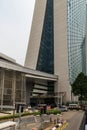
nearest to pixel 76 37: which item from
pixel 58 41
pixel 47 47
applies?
pixel 58 41

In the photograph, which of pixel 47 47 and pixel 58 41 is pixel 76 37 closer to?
pixel 58 41

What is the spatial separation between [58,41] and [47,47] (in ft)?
22.9

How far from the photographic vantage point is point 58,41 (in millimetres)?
127688

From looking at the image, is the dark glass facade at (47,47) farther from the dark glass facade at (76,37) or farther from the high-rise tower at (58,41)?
the dark glass facade at (76,37)

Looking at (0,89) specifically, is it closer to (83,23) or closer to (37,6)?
(37,6)

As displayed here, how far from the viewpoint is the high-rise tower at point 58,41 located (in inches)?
4840

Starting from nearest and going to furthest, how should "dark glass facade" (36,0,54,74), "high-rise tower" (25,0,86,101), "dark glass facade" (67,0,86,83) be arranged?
"high-rise tower" (25,0,86,101), "dark glass facade" (67,0,86,83), "dark glass facade" (36,0,54,74)

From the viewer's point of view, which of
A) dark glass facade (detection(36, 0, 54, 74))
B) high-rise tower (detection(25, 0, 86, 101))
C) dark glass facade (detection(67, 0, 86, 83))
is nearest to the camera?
high-rise tower (detection(25, 0, 86, 101))

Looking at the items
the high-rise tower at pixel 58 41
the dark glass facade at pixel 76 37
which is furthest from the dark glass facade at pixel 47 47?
the dark glass facade at pixel 76 37

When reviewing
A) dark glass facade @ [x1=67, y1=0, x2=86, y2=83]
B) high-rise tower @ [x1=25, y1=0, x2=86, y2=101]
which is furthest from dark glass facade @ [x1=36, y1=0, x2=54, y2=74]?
dark glass facade @ [x1=67, y1=0, x2=86, y2=83]

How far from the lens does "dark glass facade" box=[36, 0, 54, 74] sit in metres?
130

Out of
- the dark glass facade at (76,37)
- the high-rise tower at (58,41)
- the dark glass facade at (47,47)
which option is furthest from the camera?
the dark glass facade at (47,47)

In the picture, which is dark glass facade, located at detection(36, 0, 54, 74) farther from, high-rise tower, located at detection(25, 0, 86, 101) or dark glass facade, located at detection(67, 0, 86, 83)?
dark glass facade, located at detection(67, 0, 86, 83)

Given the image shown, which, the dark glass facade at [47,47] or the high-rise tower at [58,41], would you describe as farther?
the dark glass facade at [47,47]
